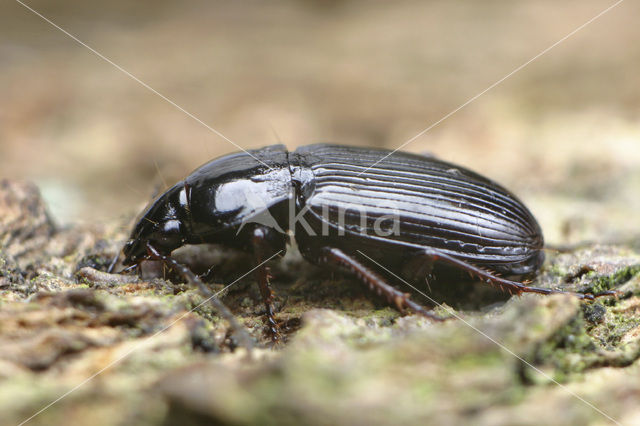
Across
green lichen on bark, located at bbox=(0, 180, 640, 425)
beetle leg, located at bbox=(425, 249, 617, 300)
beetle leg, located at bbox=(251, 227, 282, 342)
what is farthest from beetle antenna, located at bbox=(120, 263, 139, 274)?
beetle leg, located at bbox=(425, 249, 617, 300)

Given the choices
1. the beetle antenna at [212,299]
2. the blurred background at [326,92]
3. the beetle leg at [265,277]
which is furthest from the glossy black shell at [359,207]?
the blurred background at [326,92]

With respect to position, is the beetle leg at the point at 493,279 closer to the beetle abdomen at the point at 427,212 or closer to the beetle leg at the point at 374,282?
the beetle abdomen at the point at 427,212

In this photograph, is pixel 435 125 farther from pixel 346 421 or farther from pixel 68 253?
pixel 346 421

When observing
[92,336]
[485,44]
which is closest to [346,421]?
[92,336]

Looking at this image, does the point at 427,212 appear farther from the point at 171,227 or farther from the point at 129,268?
the point at 129,268

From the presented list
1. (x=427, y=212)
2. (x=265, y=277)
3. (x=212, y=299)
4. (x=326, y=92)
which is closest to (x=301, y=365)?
(x=212, y=299)

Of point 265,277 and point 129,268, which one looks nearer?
point 265,277
